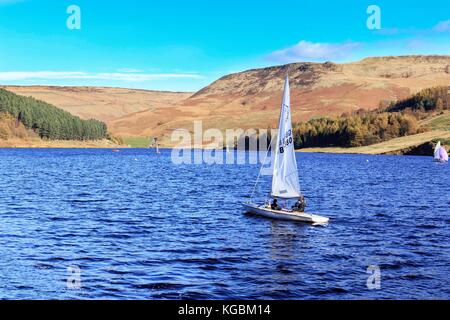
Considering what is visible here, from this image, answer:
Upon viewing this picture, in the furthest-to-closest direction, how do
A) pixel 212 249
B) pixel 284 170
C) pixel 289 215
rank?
pixel 284 170 < pixel 289 215 < pixel 212 249

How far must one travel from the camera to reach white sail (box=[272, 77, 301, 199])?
57.8 meters

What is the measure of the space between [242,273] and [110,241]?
1497cm

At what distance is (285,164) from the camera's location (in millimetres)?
58781

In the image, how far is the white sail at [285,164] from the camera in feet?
190

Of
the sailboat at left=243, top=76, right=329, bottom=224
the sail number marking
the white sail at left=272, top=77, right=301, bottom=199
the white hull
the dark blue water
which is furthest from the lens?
the sail number marking

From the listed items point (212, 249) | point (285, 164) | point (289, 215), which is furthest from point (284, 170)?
point (212, 249)

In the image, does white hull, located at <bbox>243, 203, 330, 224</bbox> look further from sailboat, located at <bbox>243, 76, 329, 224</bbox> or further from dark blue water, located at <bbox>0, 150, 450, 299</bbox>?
dark blue water, located at <bbox>0, 150, 450, 299</bbox>

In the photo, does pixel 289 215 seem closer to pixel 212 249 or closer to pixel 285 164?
pixel 285 164

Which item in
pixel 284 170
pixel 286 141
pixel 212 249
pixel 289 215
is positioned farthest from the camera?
pixel 284 170

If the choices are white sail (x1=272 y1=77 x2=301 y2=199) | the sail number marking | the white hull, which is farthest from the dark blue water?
the sail number marking

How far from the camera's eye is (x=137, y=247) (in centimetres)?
4300
